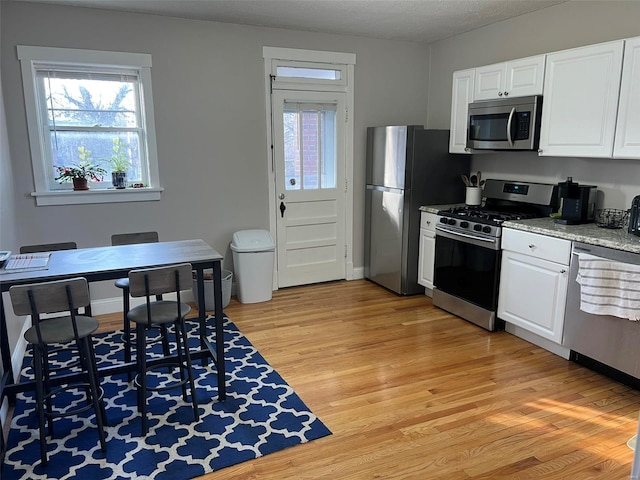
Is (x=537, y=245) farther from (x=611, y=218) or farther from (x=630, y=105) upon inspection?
(x=630, y=105)

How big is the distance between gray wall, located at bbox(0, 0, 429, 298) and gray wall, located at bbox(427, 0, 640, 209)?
633 mm

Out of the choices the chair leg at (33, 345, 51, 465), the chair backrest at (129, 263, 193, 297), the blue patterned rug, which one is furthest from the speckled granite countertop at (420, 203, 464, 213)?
the chair leg at (33, 345, 51, 465)

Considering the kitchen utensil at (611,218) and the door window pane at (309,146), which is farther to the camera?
the door window pane at (309,146)

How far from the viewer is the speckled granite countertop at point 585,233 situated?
9.20 ft

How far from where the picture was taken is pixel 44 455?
7.39 ft

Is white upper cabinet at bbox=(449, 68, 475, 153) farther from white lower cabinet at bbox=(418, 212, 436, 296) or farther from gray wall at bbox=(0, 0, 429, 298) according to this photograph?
gray wall at bbox=(0, 0, 429, 298)

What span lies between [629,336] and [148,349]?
330cm

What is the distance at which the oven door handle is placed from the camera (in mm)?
3700

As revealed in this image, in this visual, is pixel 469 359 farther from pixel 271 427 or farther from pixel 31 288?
pixel 31 288

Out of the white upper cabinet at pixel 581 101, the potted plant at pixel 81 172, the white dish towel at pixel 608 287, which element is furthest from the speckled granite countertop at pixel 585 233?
the potted plant at pixel 81 172

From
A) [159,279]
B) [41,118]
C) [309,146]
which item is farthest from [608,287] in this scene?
[41,118]

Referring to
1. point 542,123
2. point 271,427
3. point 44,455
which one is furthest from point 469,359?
point 44,455

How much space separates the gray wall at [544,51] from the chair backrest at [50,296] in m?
3.59

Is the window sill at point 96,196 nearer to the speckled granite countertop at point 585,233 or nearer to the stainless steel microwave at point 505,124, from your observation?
the stainless steel microwave at point 505,124
